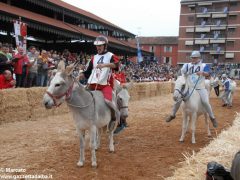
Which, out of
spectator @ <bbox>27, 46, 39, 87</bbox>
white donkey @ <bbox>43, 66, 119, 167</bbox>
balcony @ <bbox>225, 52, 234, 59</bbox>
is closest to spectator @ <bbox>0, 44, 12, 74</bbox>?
spectator @ <bbox>27, 46, 39, 87</bbox>

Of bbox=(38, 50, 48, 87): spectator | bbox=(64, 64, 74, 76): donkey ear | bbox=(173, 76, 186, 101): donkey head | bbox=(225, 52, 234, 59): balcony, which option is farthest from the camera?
bbox=(225, 52, 234, 59): balcony

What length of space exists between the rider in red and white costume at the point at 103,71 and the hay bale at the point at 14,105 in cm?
538

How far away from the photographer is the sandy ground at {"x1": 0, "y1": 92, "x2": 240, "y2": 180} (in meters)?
6.69

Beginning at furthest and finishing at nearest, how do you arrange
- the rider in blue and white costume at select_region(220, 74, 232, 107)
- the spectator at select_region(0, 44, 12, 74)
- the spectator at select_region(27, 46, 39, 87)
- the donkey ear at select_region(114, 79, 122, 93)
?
the rider in blue and white costume at select_region(220, 74, 232, 107) → the spectator at select_region(27, 46, 39, 87) → the spectator at select_region(0, 44, 12, 74) → the donkey ear at select_region(114, 79, 122, 93)

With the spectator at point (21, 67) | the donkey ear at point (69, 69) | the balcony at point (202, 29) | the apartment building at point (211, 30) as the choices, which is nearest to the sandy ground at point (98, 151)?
the donkey ear at point (69, 69)

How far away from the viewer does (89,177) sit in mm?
6344

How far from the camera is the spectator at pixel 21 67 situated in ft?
45.3

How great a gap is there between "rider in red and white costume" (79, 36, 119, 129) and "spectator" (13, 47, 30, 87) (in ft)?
22.8

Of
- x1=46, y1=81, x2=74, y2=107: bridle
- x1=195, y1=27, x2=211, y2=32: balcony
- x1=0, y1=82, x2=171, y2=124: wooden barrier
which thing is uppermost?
x1=195, y1=27, x2=211, y2=32: balcony

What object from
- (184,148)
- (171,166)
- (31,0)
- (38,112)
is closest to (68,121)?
(38,112)

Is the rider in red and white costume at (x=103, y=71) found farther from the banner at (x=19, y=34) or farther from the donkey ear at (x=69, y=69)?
the banner at (x=19, y=34)

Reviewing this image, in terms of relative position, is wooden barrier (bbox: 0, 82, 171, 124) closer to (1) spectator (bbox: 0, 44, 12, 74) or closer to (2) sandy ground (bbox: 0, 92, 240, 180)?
(2) sandy ground (bbox: 0, 92, 240, 180)

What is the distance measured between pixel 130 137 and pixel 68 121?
373 cm

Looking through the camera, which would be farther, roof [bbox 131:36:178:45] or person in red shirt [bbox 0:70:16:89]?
roof [bbox 131:36:178:45]
